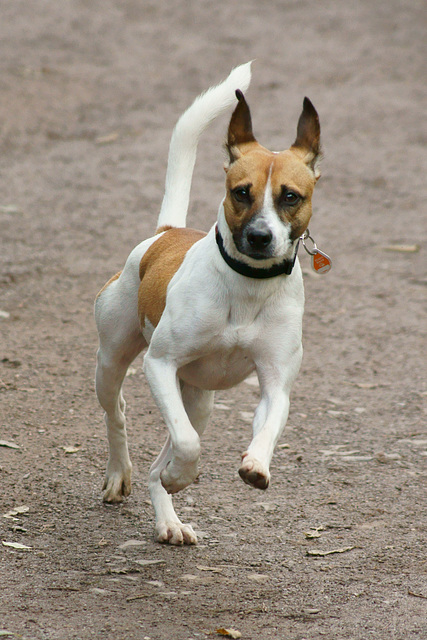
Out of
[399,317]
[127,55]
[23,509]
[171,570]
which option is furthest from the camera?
[127,55]

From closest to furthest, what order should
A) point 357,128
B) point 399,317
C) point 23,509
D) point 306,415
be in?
point 23,509
point 306,415
point 399,317
point 357,128

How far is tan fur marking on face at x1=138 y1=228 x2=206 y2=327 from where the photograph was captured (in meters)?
4.31

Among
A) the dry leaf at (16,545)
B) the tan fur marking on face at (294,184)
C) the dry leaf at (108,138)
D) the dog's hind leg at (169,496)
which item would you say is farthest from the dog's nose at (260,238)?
the dry leaf at (108,138)

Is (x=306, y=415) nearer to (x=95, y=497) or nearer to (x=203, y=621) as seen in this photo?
(x=95, y=497)

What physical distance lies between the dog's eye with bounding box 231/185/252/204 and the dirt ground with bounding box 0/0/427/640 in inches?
65.4

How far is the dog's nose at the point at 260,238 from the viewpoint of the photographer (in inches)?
144

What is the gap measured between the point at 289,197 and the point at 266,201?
113mm

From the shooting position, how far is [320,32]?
16.8 metres

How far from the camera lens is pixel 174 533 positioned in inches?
175

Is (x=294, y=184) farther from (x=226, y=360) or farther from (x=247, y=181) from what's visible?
(x=226, y=360)

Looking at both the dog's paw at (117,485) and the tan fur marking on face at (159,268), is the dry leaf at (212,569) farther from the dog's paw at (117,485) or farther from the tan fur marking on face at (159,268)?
the tan fur marking on face at (159,268)

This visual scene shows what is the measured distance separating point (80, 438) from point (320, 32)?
42.7 ft

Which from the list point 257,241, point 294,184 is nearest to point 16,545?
point 257,241

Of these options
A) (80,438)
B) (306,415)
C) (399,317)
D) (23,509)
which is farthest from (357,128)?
(23,509)
